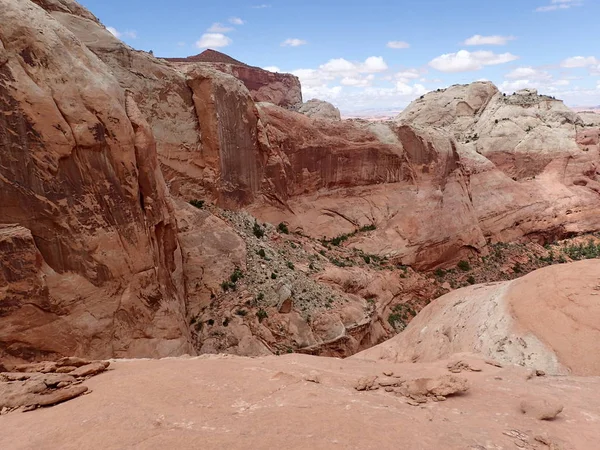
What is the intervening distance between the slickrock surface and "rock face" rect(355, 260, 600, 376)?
1.26m

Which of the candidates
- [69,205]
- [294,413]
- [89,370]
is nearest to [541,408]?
[294,413]

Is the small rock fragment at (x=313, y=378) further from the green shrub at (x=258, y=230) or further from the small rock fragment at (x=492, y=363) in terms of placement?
the green shrub at (x=258, y=230)

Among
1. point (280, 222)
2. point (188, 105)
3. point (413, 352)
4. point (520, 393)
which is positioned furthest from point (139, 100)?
point (520, 393)

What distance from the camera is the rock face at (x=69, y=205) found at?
12.6 m

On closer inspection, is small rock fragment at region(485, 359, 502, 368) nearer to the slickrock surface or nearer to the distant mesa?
the slickrock surface

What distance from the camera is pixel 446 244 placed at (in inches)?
1415

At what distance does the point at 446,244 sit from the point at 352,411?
100 feet

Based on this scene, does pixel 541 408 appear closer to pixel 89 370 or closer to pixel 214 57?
pixel 89 370

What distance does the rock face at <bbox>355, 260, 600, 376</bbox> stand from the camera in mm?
11500

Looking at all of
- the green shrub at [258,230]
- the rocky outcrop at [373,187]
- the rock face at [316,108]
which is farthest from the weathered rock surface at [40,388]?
the rock face at [316,108]

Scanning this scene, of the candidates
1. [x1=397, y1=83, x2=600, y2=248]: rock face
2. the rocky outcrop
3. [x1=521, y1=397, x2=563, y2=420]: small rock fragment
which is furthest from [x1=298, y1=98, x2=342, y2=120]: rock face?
[x1=521, y1=397, x2=563, y2=420]: small rock fragment

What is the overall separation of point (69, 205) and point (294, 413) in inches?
409

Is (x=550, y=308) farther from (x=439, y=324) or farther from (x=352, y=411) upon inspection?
(x=352, y=411)

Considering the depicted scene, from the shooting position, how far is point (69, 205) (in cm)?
1370
